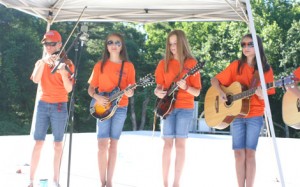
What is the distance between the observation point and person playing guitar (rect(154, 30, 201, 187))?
15.7 feet

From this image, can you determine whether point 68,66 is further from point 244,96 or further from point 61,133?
point 244,96

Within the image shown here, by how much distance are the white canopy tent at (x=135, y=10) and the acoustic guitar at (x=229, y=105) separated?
61.0 inches

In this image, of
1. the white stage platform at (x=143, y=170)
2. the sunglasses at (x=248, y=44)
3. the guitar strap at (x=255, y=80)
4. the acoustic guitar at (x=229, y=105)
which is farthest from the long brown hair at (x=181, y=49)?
the white stage platform at (x=143, y=170)

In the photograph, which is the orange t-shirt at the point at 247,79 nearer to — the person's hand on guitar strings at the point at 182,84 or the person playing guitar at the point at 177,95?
the person playing guitar at the point at 177,95

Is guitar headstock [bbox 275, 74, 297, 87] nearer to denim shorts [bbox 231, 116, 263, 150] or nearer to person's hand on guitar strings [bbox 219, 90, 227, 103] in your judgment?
denim shorts [bbox 231, 116, 263, 150]

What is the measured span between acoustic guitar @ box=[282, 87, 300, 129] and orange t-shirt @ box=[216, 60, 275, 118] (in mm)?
173

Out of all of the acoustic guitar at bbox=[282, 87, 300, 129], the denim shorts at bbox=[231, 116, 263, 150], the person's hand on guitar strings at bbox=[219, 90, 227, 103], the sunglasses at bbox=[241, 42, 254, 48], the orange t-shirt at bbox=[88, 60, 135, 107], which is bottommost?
the denim shorts at bbox=[231, 116, 263, 150]

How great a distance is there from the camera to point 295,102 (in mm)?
4258

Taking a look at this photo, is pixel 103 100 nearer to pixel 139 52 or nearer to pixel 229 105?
pixel 229 105

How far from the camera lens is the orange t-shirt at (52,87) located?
4.96 m

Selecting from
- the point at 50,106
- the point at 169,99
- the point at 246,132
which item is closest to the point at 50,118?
the point at 50,106

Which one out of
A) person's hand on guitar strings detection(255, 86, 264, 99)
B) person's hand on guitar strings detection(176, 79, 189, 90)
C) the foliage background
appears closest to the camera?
A: person's hand on guitar strings detection(255, 86, 264, 99)

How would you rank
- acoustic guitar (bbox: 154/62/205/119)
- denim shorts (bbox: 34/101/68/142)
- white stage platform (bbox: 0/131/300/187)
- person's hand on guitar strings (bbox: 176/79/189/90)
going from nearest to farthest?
person's hand on guitar strings (bbox: 176/79/189/90)
acoustic guitar (bbox: 154/62/205/119)
denim shorts (bbox: 34/101/68/142)
white stage platform (bbox: 0/131/300/187)

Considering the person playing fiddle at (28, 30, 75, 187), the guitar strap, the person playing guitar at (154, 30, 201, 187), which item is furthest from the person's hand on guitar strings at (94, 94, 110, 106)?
the guitar strap
